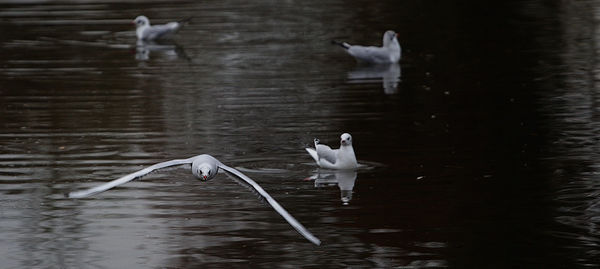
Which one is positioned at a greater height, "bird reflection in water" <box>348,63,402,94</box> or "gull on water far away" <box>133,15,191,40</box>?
"gull on water far away" <box>133,15,191,40</box>

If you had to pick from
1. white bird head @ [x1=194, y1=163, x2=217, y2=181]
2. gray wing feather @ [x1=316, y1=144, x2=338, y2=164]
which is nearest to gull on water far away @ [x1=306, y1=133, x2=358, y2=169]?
gray wing feather @ [x1=316, y1=144, x2=338, y2=164]

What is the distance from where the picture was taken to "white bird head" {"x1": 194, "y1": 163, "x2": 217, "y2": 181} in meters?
8.55

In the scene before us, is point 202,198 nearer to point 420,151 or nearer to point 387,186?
point 387,186

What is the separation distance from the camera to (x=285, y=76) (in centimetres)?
1723

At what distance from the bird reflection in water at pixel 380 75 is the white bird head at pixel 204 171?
7.44 m

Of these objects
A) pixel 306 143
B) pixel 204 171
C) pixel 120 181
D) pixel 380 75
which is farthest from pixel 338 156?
pixel 380 75

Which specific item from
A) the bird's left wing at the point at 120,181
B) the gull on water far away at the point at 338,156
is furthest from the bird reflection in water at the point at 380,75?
the bird's left wing at the point at 120,181

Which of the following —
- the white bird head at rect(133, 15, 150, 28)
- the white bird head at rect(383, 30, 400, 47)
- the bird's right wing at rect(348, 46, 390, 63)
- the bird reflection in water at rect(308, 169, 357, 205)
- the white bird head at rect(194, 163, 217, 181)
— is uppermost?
the white bird head at rect(133, 15, 150, 28)

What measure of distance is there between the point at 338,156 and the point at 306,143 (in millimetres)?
1314

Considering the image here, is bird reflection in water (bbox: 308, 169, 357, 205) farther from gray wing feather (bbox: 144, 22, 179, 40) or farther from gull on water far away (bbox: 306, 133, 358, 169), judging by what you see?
gray wing feather (bbox: 144, 22, 179, 40)

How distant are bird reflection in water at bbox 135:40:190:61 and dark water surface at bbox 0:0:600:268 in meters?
0.13

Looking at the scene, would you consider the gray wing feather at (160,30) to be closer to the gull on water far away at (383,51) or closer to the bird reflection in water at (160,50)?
the bird reflection in water at (160,50)

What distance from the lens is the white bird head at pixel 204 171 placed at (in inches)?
336

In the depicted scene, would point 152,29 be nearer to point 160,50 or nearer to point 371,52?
point 160,50
